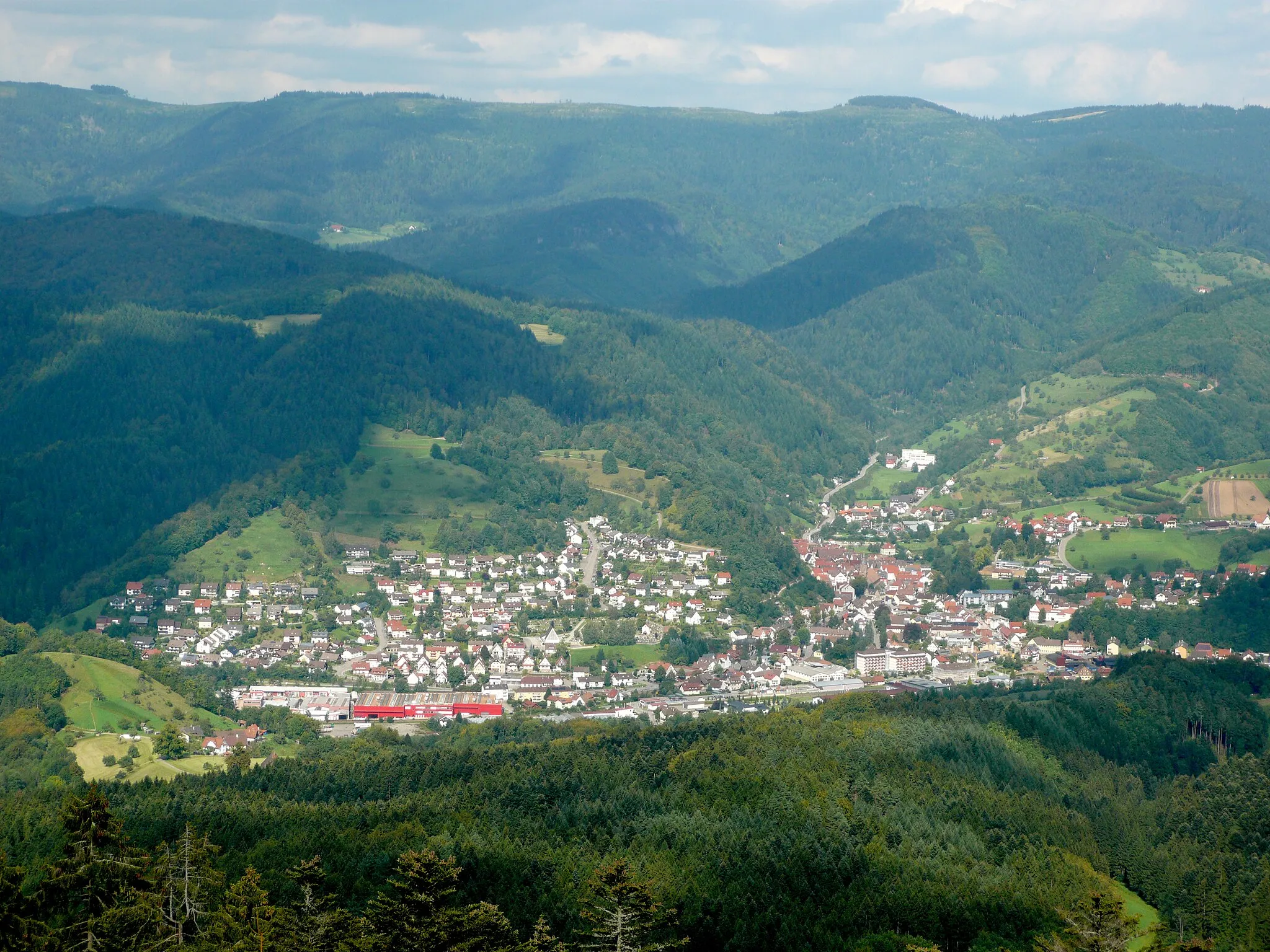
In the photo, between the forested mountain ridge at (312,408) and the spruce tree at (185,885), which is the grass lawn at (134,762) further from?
the spruce tree at (185,885)

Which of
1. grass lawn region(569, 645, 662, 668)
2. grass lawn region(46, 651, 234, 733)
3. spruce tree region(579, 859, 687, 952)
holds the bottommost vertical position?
grass lawn region(569, 645, 662, 668)

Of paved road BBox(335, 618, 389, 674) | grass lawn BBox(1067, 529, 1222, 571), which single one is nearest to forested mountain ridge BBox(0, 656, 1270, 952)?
paved road BBox(335, 618, 389, 674)

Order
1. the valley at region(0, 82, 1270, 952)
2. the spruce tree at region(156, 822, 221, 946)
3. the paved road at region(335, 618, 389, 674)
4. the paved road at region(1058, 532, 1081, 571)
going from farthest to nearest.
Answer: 1. the paved road at region(1058, 532, 1081, 571)
2. the paved road at region(335, 618, 389, 674)
3. the valley at region(0, 82, 1270, 952)
4. the spruce tree at region(156, 822, 221, 946)

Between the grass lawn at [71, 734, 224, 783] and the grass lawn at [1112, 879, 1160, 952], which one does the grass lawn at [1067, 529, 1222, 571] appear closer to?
the grass lawn at [1112, 879, 1160, 952]

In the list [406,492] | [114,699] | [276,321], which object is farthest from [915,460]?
[114,699]

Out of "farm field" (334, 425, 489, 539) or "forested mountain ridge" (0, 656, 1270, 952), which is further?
"farm field" (334, 425, 489, 539)

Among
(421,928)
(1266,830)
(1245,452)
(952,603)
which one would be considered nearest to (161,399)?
(952,603)

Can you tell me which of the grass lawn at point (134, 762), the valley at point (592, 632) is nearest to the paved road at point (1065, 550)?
the valley at point (592, 632)

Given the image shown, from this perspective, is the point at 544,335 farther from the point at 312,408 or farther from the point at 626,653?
the point at 626,653

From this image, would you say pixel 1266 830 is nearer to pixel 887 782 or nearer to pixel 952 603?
pixel 887 782
